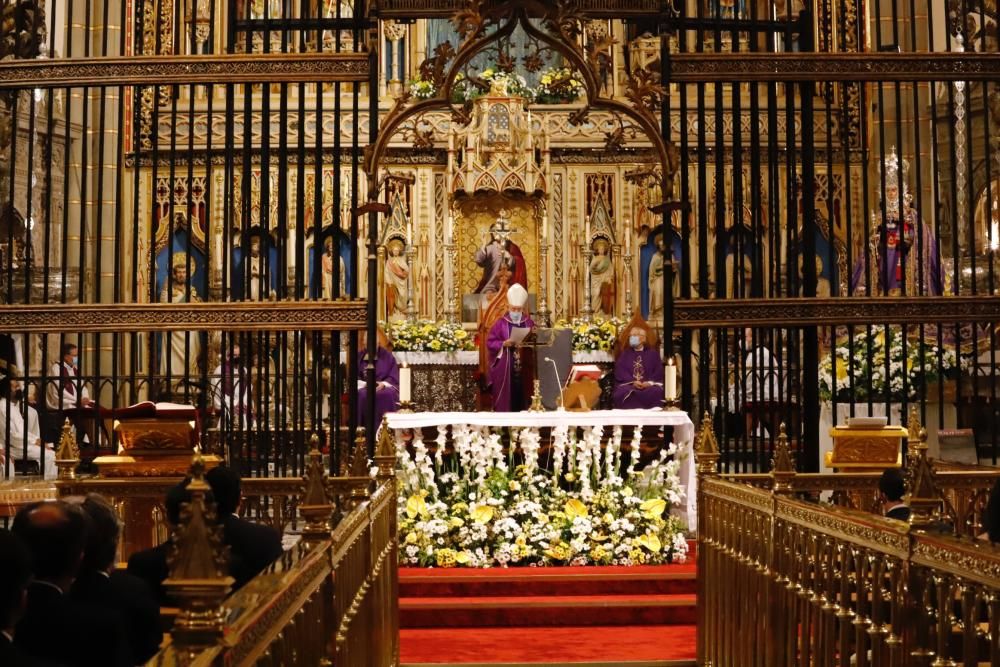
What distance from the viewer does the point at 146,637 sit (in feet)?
12.1

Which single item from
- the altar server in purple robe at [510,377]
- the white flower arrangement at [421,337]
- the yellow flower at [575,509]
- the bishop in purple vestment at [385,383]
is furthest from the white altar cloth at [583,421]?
the white flower arrangement at [421,337]

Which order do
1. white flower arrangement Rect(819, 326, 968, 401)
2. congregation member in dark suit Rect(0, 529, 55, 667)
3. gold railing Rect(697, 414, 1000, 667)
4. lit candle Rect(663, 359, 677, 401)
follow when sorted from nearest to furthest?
1. congregation member in dark suit Rect(0, 529, 55, 667)
2. gold railing Rect(697, 414, 1000, 667)
3. lit candle Rect(663, 359, 677, 401)
4. white flower arrangement Rect(819, 326, 968, 401)

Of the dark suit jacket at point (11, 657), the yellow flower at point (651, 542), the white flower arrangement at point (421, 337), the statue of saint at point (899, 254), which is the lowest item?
Result: the yellow flower at point (651, 542)

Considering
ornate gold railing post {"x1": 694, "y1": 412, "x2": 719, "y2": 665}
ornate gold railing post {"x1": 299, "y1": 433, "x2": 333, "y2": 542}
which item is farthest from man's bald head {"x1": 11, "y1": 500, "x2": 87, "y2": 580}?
ornate gold railing post {"x1": 694, "y1": 412, "x2": 719, "y2": 665}

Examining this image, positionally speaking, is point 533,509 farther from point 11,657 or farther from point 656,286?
point 656,286

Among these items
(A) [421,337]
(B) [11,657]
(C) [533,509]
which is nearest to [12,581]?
(B) [11,657]

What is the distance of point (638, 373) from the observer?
1188 centimetres

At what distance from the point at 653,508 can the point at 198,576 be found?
6809mm

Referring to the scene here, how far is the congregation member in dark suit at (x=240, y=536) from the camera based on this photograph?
488 cm

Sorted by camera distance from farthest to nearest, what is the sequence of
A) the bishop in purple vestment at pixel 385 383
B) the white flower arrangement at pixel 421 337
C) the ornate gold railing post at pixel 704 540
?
the white flower arrangement at pixel 421 337 < the bishop in purple vestment at pixel 385 383 < the ornate gold railing post at pixel 704 540

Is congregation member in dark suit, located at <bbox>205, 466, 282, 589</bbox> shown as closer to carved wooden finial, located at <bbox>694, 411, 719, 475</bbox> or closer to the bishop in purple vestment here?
carved wooden finial, located at <bbox>694, 411, 719, 475</bbox>

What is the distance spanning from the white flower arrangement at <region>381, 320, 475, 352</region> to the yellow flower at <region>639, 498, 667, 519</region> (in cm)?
487

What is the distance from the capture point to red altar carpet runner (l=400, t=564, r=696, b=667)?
7414mm

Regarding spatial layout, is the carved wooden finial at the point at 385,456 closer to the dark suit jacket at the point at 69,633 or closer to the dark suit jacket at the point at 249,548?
the dark suit jacket at the point at 249,548
